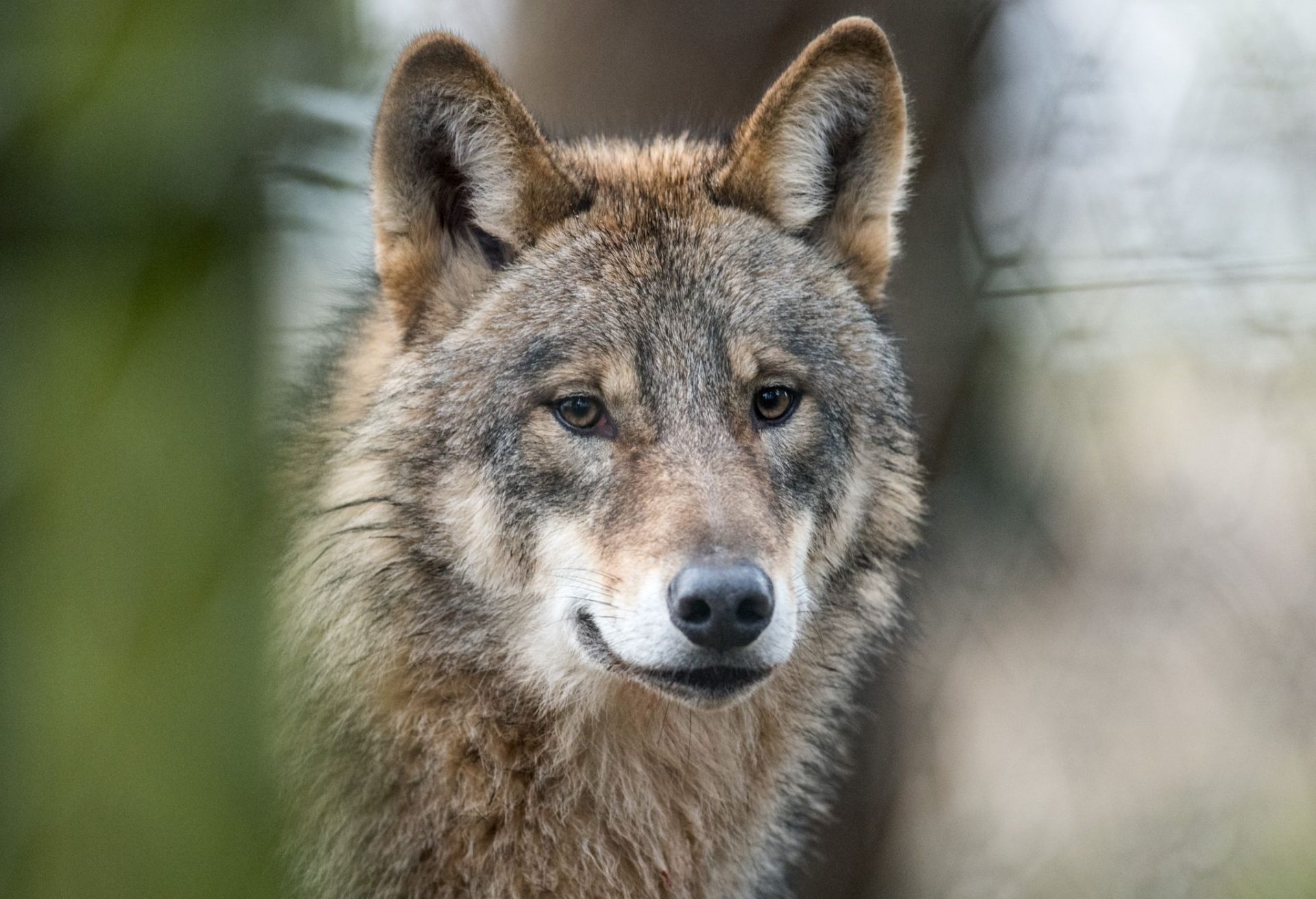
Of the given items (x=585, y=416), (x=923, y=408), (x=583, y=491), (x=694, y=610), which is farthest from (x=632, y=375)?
(x=923, y=408)

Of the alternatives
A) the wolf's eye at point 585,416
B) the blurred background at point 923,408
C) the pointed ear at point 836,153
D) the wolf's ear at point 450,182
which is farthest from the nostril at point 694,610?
the pointed ear at point 836,153

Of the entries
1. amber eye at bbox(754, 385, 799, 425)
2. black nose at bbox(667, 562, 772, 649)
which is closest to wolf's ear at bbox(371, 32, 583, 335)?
amber eye at bbox(754, 385, 799, 425)

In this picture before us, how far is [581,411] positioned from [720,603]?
53 centimetres

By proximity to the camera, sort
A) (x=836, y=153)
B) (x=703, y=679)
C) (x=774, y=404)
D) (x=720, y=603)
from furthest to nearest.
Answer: (x=836, y=153), (x=774, y=404), (x=703, y=679), (x=720, y=603)

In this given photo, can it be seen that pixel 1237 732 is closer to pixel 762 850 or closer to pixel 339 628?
pixel 762 850

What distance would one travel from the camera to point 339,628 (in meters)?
2.15

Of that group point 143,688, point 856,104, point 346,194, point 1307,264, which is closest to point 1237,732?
point 1307,264

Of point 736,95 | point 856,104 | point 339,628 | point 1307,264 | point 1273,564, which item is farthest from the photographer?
point 1273,564

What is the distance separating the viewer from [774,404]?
2174mm

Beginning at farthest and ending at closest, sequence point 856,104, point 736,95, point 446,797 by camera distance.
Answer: point 736,95
point 856,104
point 446,797

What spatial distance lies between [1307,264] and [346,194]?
8.81 feet

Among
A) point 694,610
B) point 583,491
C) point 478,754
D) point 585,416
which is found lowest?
point 478,754

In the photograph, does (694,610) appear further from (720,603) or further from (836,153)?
(836,153)

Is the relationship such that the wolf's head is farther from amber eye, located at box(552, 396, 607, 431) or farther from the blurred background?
the blurred background
